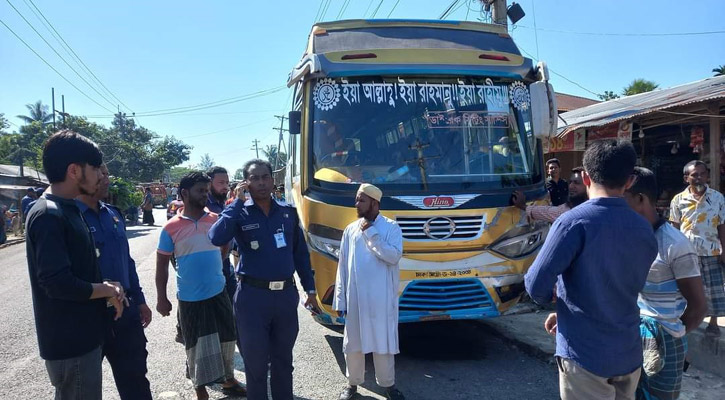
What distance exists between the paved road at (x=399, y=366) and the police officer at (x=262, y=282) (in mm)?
791

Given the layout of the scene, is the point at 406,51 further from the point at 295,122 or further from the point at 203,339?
the point at 203,339

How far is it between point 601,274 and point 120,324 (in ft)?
8.35

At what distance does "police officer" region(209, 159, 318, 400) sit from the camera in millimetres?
3176

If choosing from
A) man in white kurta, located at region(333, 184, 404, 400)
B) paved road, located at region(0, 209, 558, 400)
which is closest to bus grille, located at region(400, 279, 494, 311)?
man in white kurta, located at region(333, 184, 404, 400)

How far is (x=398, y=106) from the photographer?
463 centimetres

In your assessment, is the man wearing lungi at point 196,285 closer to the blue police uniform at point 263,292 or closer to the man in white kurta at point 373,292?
the blue police uniform at point 263,292

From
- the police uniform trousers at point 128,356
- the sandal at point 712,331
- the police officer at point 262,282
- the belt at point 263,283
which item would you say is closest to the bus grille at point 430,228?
the police officer at point 262,282

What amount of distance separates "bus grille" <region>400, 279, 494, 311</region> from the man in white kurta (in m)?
0.35

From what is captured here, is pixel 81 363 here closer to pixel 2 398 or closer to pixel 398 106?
pixel 2 398

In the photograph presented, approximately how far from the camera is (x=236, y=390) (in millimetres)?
3971

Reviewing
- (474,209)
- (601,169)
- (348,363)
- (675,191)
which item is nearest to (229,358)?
(348,363)

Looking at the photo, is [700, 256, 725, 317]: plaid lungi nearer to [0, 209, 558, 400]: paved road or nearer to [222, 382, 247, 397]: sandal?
[0, 209, 558, 400]: paved road

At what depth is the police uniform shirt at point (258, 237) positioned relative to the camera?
3.19 meters

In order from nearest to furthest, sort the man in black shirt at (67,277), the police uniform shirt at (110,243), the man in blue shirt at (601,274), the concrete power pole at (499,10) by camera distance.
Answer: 1. the man in blue shirt at (601,274)
2. the man in black shirt at (67,277)
3. the police uniform shirt at (110,243)
4. the concrete power pole at (499,10)
